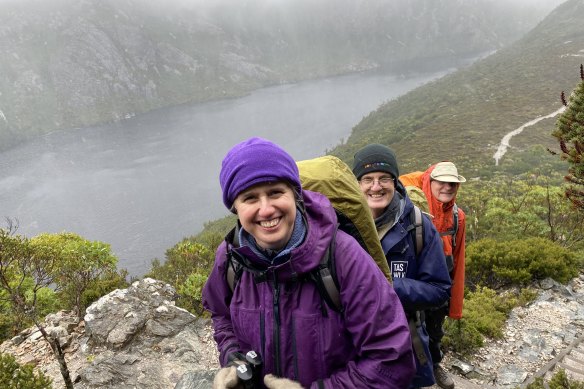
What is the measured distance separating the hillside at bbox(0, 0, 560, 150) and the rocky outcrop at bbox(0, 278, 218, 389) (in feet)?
387

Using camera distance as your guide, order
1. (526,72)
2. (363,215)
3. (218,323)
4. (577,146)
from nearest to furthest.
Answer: (363,215) < (218,323) < (577,146) < (526,72)

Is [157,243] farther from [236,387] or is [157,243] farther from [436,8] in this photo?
[436,8]

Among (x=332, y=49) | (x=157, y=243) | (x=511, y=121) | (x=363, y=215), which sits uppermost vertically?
(x=332, y=49)

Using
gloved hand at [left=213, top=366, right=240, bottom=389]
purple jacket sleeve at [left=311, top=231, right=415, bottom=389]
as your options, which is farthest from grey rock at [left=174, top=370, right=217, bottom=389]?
purple jacket sleeve at [left=311, top=231, right=415, bottom=389]

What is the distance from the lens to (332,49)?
632 feet

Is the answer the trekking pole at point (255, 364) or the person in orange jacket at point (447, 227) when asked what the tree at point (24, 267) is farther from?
the person in orange jacket at point (447, 227)

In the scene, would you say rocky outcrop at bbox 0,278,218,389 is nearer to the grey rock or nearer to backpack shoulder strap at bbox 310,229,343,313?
the grey rock

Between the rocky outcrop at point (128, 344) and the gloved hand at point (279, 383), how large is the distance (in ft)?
11.2

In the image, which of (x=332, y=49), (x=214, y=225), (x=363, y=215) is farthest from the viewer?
(x=332, y=49)

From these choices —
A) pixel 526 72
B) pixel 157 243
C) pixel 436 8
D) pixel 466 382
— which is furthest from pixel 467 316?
pixel 436 8

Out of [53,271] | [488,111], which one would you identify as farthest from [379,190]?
[488,111]

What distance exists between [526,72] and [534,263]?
73405mm

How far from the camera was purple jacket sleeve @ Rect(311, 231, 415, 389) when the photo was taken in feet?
5.00

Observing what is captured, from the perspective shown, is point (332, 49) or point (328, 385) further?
point (332, 49)
